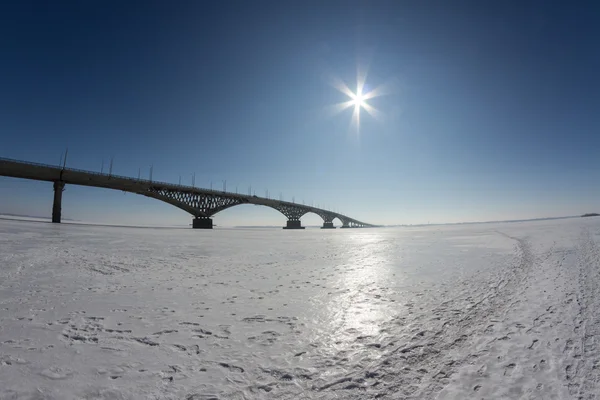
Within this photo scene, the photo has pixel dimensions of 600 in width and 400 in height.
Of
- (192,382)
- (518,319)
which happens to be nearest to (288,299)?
(192,382)

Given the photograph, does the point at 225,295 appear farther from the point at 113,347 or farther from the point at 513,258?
the point at 513,258

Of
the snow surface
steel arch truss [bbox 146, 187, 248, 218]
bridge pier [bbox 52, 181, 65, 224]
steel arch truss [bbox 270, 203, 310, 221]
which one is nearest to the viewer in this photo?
the snow surface

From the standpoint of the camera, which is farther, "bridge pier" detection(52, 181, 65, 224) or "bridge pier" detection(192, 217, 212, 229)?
"bridge pier" detection(192, 217, 212, 229)

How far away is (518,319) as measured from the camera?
433 centimetres

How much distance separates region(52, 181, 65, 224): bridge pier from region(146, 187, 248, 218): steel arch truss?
593 inches

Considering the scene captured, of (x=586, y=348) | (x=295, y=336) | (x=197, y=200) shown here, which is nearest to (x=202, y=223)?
(x=197, y=200)

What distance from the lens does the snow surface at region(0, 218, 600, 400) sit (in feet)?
8.61

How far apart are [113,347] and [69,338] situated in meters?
0.73

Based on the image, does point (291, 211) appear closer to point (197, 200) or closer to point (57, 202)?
point (197, 200)

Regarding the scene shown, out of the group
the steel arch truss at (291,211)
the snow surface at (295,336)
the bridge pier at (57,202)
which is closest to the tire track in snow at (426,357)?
the snow surface at (295,336)

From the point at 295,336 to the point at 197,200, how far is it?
69.0 meters

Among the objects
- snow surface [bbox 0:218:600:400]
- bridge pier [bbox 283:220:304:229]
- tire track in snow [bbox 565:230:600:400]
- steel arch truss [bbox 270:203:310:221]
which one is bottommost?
bridge pier [bbox 283:220:304:229]

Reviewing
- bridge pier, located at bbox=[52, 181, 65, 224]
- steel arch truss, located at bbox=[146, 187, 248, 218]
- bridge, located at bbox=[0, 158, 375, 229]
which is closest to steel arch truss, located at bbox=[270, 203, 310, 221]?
bridge, located at bbox=[0, 158, 375, 229]

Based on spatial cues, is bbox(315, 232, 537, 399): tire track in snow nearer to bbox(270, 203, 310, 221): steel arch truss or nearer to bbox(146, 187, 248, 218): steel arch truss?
bbox(146, 187, 248, 218): steel arch truss
